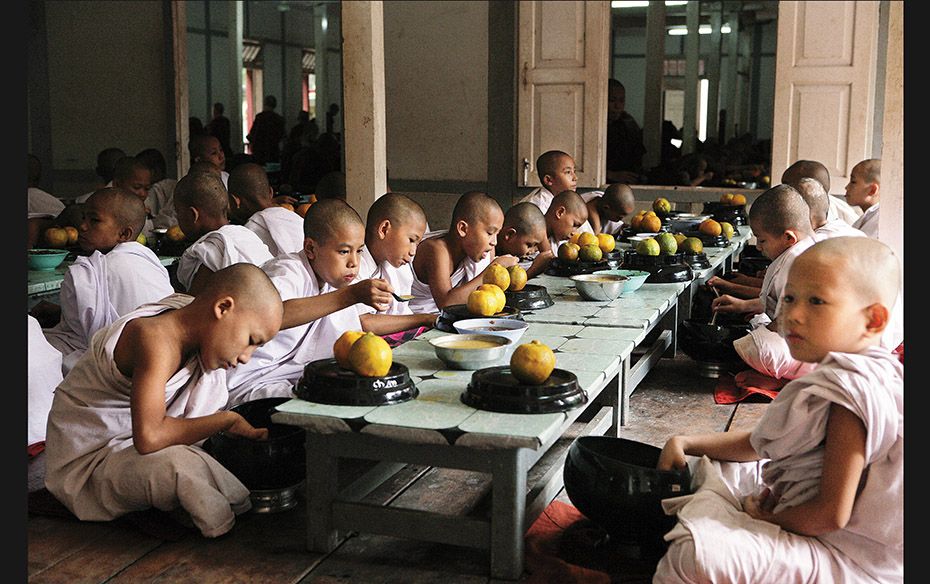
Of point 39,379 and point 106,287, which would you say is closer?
point 39,379

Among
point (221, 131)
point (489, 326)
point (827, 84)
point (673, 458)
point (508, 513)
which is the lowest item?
point (508, 513)

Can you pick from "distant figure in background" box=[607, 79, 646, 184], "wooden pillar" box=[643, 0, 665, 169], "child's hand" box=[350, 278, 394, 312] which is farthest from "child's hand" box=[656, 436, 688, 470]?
"wooden pillar" box=[643, 0, 665, 169]

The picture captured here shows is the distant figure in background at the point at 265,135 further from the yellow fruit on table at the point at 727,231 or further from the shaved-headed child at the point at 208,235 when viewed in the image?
the shaved-headed child at the point at 208,235

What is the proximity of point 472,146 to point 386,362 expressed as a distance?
7.40 metres

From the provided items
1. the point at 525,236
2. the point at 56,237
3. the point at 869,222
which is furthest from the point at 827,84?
the point at 56,237

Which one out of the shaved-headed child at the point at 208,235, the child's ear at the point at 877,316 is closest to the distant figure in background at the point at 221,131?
the shaved-headed child at the point at 208,235

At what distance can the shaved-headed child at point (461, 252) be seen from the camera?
4.57 metres

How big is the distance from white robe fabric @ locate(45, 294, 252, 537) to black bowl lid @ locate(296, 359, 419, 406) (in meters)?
0.47

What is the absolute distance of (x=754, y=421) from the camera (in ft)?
14.2

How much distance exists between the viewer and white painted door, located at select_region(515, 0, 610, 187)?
8906 mm

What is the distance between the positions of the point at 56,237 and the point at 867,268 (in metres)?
4.69

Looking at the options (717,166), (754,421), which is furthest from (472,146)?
(754,421)

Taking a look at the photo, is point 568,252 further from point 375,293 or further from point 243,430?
→ point 243,430

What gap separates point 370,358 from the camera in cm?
266
